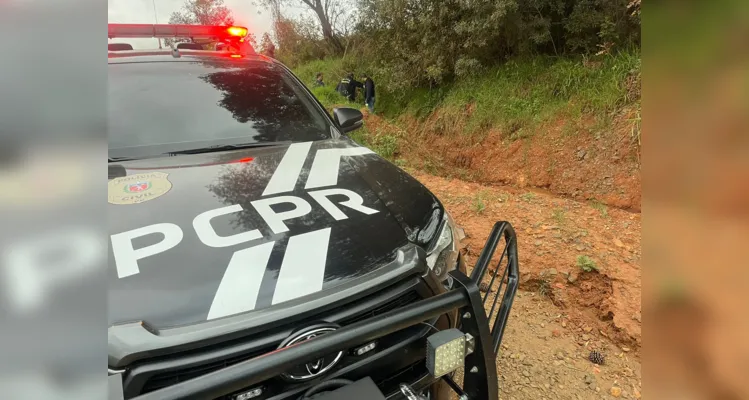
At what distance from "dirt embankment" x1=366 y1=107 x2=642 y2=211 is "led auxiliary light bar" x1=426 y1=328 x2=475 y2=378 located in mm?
3633

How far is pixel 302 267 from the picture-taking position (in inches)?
60.7

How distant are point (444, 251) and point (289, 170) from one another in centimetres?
87

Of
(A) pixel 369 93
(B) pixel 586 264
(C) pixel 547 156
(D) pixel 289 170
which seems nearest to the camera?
(D) pixel 289 170

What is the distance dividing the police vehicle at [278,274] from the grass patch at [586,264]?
1388 millimetres

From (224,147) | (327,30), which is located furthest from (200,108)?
(327,30)

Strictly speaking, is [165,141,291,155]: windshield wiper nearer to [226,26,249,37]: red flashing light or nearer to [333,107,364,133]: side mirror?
[333,107,364,133]: side mirror

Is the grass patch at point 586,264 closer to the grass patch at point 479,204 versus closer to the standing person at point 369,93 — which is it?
the grass patch at point 479,204

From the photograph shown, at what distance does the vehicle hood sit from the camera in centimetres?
140

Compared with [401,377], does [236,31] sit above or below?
above

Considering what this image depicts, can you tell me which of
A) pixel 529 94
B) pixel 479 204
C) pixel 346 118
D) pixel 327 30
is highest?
pixel 327 30

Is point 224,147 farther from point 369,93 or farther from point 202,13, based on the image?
point 369,93
